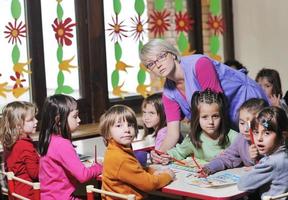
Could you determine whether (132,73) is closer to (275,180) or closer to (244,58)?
(244,58)

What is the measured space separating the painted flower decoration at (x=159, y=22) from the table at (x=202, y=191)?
2150 mm

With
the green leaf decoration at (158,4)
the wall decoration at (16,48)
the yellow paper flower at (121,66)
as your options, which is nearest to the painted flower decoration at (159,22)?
the green leaf decoration at (158,4)

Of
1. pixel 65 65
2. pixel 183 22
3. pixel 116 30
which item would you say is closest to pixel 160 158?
pixel 65 65

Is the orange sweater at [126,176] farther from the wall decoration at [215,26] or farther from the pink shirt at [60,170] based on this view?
the wall decoration at [215,26]

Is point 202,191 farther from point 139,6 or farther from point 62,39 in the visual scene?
point 139,6

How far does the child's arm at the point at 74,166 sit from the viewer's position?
8.02 feet

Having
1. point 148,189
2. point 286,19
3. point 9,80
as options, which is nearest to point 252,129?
point 148,189

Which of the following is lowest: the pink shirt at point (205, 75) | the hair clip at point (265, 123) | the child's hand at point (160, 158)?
the child's hand at point (160, 158)

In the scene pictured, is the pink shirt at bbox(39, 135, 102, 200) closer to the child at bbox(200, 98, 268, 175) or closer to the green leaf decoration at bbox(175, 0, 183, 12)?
the child at bbox(200, 98, 268, 175)

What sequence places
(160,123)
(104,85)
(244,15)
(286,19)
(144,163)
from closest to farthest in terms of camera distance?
1. (144,163)
2. (160,123)
3. (104,85)
4. (286,19)
5. (244,15)

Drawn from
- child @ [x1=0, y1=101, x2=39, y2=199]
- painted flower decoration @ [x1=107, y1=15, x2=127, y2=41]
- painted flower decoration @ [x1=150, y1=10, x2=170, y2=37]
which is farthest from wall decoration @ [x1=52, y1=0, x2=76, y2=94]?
child @ [x1=0, y1=101, x2=39, y2=199]

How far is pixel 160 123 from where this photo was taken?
3180 mm

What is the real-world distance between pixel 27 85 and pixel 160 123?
0.99 m

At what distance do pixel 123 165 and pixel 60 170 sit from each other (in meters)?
0.42
